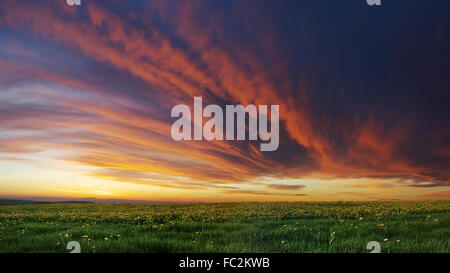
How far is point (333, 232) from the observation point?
6605mm
